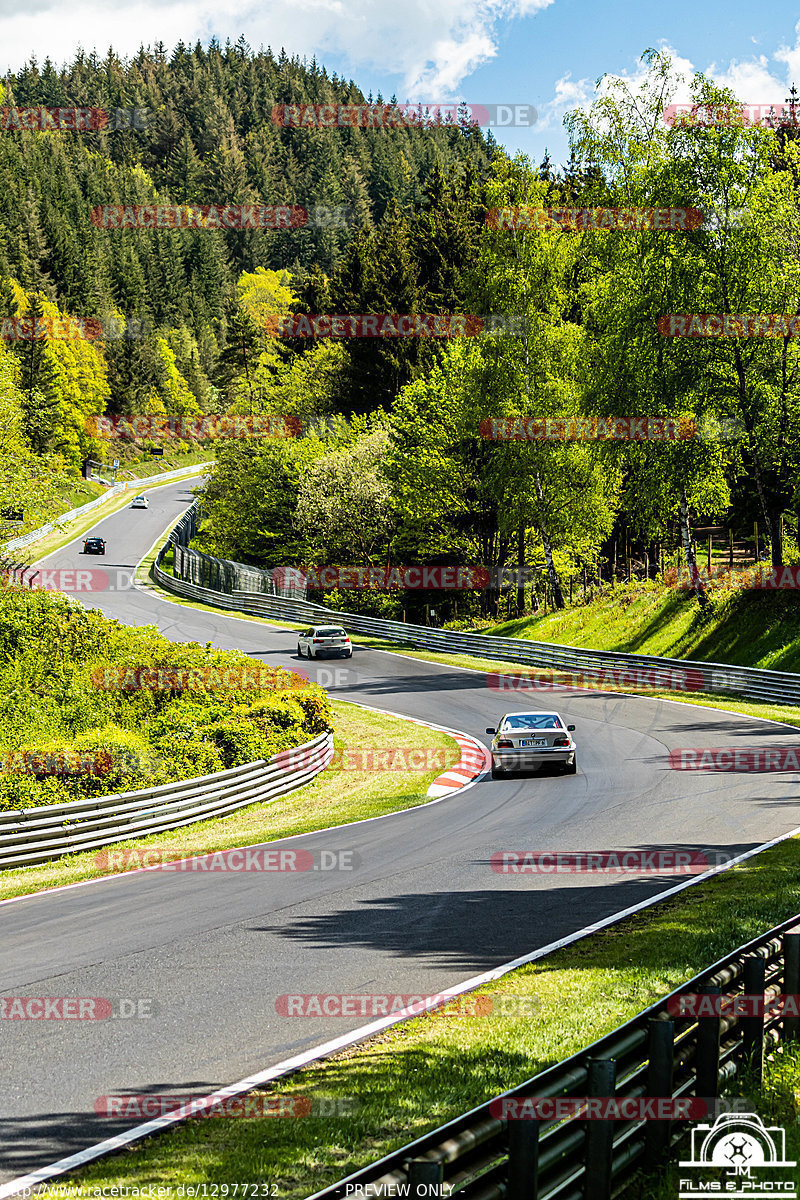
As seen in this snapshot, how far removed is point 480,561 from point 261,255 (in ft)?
515

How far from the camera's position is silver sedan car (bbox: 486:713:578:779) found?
1995 cm

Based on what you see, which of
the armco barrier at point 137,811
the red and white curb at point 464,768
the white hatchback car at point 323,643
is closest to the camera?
the armco barrier at point 137,811

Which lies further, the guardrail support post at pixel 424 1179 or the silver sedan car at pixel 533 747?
the silver sedan car at pixel 533 747

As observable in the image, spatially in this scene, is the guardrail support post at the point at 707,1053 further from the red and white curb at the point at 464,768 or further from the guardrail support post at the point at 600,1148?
the red and white curb at the point at 464,768

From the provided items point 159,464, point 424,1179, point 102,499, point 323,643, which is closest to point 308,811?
point 424,1179

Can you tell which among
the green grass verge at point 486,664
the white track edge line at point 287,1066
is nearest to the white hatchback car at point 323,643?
the green grass verge at point 486,664

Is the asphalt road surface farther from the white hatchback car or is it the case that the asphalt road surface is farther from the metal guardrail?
the white hatchback car

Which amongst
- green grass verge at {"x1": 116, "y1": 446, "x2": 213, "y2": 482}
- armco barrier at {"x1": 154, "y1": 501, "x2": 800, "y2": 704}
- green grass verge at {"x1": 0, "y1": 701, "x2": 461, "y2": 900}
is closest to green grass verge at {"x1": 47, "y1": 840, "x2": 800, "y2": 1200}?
green grass verge at {"x1": 0, "y1": 701, "x2": 461, "y2": 900}

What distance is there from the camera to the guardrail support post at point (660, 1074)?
5324mm

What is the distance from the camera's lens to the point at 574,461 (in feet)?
132

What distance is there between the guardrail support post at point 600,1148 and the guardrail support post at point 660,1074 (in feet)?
2.02

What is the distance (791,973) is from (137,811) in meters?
12.5

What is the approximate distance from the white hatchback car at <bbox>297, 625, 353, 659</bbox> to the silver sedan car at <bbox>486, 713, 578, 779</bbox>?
19.3 meters

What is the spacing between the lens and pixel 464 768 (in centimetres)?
2212
